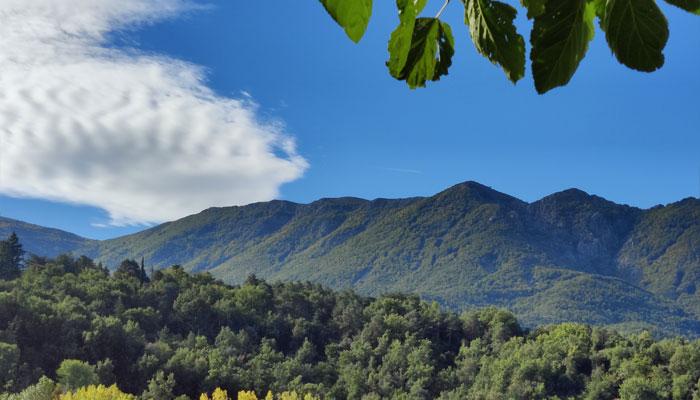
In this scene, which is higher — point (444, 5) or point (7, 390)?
point (444, 5)

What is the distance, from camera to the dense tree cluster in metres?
33.8

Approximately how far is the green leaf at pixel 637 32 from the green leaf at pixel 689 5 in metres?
0.01

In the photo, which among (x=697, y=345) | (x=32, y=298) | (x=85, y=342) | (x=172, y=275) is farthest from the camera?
(x=172, y=275)

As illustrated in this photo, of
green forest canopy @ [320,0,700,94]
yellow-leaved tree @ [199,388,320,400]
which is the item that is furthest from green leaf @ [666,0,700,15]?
yellow-leaved tree @ [199,388,320,400]

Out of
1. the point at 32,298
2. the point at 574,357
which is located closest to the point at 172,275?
the point at 32,298

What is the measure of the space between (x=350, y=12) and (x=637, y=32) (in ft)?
0.69

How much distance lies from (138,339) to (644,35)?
38.7m

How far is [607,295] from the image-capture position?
510 feet

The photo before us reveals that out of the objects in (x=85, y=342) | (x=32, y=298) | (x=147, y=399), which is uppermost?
(x=32, y=298)

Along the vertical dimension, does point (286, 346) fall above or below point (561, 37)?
below

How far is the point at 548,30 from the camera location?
0.49 meters

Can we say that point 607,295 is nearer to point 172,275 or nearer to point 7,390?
point 172,275

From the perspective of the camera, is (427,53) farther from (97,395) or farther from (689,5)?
(97,395)

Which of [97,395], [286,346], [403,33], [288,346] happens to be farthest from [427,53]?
[286,346]
